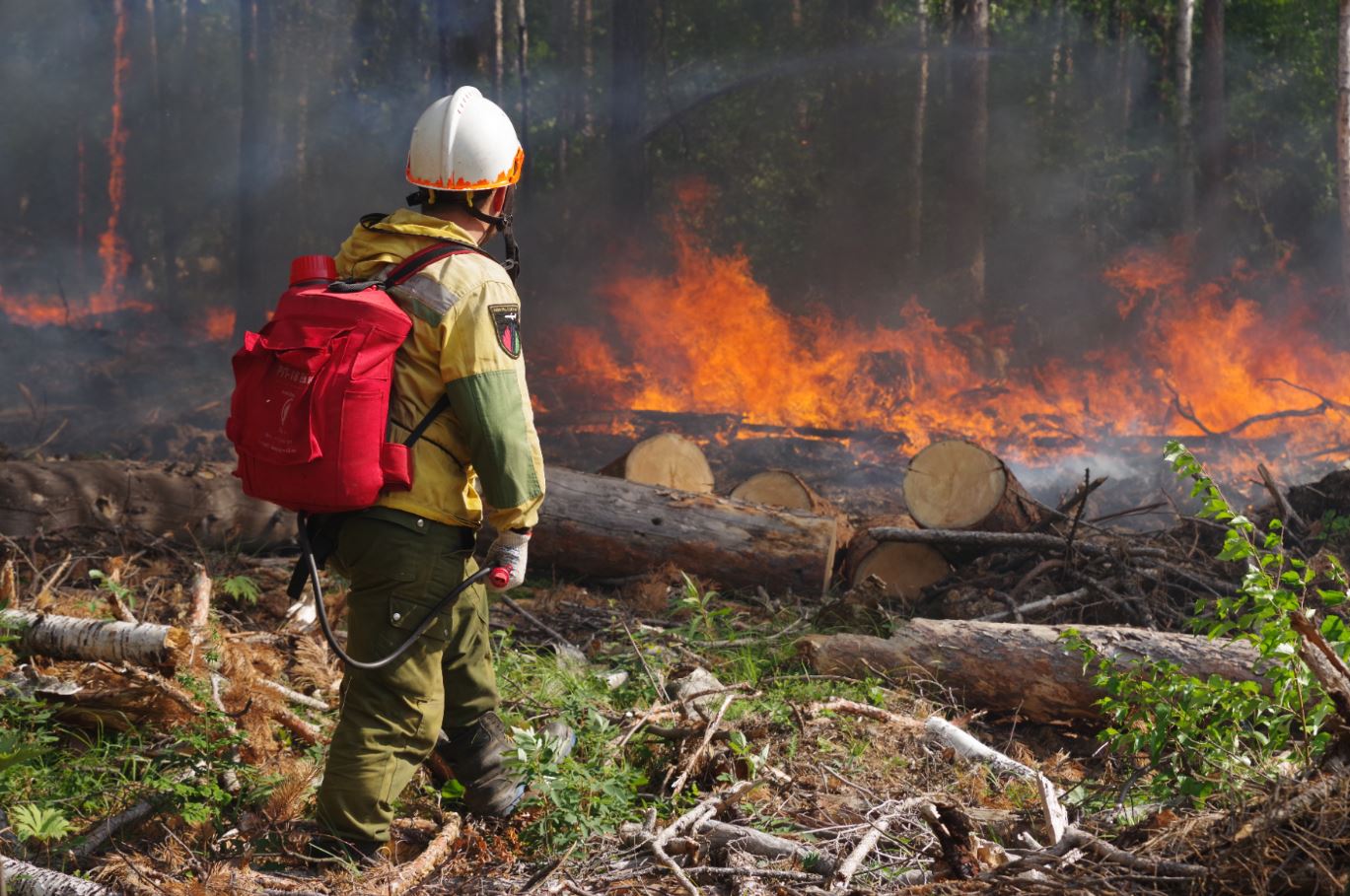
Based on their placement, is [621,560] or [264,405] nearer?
[264,405]

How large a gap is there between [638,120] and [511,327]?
15.4m

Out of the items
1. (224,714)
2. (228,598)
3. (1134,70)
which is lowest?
(228,598)

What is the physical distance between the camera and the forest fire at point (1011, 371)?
12.4 m

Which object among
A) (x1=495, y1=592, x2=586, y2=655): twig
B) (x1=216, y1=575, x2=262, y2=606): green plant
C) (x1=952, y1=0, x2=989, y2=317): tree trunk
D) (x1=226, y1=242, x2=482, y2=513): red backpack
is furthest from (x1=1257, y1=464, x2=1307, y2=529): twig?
(x1=952, y1=0, x2=989, y2=317): tree trunk

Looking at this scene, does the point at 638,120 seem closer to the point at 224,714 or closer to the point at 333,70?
the point at 333,70

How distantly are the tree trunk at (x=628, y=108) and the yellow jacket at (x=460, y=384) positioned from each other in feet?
48.3

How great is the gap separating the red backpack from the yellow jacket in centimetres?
7

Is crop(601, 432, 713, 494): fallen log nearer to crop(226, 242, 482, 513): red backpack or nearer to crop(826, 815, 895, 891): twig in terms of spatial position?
crop(826, 815, 895, 891): twig

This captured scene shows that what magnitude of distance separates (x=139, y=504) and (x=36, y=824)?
3.83 metres

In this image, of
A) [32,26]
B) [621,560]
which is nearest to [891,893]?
[621,560]

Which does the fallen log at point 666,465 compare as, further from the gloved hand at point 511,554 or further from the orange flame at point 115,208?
the orange flame at point 115,208

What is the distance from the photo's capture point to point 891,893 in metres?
2.73

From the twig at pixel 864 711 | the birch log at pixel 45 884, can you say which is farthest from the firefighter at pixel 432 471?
the twig at pixel 864 711

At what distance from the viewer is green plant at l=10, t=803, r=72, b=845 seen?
3014 millimetres
